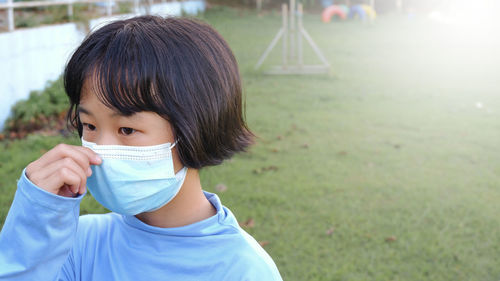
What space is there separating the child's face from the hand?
0.14m

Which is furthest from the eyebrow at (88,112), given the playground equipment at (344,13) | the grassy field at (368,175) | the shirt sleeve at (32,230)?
the playground equipment at (344,13)

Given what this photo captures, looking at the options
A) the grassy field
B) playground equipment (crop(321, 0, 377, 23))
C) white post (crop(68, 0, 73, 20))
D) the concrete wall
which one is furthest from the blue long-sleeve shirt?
playground equipment (crop(321, 0, 377, 23))

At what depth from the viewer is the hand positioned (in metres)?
1.32

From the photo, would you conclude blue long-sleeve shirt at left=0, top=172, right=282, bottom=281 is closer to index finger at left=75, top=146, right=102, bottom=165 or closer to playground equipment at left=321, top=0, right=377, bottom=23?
index finger at left=75, top=146, right=102, bottom=165

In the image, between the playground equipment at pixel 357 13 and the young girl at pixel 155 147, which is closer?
the young girl at pixel 155 147

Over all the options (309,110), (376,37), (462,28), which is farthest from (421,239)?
(462,28)

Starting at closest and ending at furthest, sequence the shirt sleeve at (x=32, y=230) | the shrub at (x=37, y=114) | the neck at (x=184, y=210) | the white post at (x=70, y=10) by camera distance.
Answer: the shirt sleeve at (x=32, y=230)
the neck at (x=184, y=210)
the shrub at (x=37, y=114)
the white post at (x=70, y=10)

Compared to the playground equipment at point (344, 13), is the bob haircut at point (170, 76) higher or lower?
higher

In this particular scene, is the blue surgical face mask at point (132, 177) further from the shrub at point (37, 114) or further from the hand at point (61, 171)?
the shrub at point (37, 114)

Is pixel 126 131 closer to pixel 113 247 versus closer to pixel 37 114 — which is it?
pixel 113 247

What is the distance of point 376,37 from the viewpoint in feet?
55.1

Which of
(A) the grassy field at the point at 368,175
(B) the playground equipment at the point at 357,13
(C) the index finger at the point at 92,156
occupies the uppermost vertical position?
(C) the index finger at the point at 92,156

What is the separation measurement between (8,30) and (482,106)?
20.2ft

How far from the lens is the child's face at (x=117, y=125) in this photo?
60.3 inches
